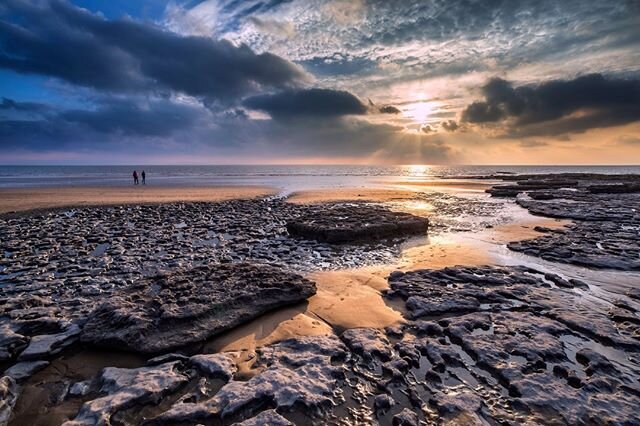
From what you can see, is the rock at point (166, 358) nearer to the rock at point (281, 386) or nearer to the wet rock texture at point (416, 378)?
the wet rock texture at point (416, 378)

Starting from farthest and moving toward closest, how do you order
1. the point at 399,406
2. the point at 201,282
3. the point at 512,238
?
the point at 512,238, the point at 201,282, the point at 399,406

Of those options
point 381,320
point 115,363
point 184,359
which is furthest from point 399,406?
point 115,363

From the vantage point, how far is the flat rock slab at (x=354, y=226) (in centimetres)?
1296

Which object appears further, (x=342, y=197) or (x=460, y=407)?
(x=342, y=197)

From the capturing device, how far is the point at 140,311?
5961 millimetres

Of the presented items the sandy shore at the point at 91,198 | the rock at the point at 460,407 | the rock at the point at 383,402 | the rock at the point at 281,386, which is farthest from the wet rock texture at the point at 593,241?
the sandy shore at the point at 91,198

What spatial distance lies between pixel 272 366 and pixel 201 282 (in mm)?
3306

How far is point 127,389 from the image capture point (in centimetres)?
421

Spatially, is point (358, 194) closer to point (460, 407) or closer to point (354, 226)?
point (354, 226)

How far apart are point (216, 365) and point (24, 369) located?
2852 millimetres

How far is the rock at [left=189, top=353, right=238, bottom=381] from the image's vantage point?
466 centimetres

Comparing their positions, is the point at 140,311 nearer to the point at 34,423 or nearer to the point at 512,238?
the point at 34,423

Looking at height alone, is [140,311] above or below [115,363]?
above

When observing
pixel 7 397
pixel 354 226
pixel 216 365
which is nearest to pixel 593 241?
pixel 354 226
